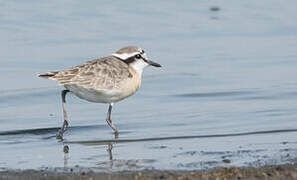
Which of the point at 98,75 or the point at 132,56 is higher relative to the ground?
the point at 132,56

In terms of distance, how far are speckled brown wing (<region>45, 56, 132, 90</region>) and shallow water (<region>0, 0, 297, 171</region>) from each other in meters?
0.73

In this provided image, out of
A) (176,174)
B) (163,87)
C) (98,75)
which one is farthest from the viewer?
(163,87)

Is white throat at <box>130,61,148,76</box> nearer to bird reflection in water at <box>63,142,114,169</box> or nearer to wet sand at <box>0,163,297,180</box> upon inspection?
bird reflection in water at <box>63,142,114,169</box>

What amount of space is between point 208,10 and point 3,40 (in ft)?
18.9

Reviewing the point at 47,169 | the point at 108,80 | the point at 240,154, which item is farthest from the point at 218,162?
the point at 108,80

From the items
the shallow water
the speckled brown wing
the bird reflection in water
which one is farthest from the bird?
the bird reflection in water

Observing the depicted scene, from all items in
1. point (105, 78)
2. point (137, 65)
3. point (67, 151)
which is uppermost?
point (137, 65)

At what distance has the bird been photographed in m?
10.9

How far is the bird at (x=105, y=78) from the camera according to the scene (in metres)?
10.9

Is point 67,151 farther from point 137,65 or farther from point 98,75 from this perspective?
point 137,65

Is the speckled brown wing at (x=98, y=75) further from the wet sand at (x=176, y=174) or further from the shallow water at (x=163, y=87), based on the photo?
the wet sand at (x=176, y=174)

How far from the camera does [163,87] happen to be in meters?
14.3

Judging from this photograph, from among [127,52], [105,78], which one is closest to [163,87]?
[127,52]

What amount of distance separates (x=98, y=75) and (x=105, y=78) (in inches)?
4.7
